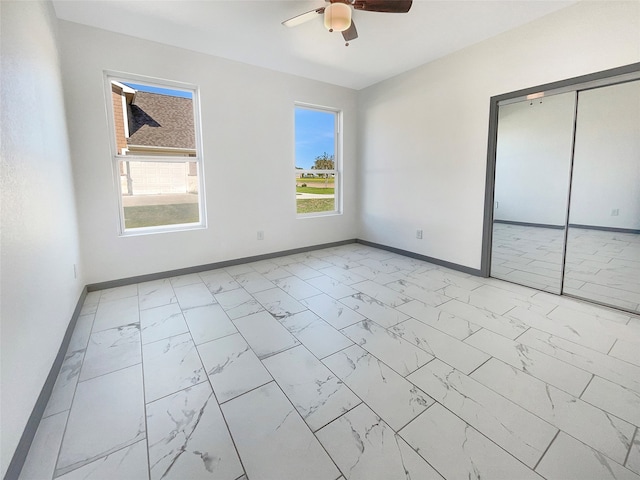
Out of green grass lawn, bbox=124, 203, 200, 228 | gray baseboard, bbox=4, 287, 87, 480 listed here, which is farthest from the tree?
gray baseboard, bbox=4, 287, 87, 480

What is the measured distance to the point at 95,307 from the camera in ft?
9.23

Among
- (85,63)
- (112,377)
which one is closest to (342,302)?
(112,377)

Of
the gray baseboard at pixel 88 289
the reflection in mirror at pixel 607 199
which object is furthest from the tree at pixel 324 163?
the reflection in mirror at pixel 607 199

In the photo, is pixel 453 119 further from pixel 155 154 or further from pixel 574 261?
pixel 155 154

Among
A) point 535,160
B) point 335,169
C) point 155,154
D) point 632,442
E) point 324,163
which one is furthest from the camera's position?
point 335,169

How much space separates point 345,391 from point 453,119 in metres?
3.49

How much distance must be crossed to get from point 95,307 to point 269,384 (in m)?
2.18

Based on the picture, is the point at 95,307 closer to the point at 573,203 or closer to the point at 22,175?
the point at 22,175

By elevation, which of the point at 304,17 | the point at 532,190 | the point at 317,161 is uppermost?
the point at 304,17

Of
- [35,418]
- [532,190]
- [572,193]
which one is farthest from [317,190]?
[35,418]

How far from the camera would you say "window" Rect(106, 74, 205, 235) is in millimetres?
3303

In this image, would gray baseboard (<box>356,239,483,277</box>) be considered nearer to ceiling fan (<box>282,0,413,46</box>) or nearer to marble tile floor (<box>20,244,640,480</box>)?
marble tile floor (<box>20,244,640,480</box>)

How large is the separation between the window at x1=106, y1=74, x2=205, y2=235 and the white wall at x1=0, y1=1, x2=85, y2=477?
78cm

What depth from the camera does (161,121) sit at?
350cm
